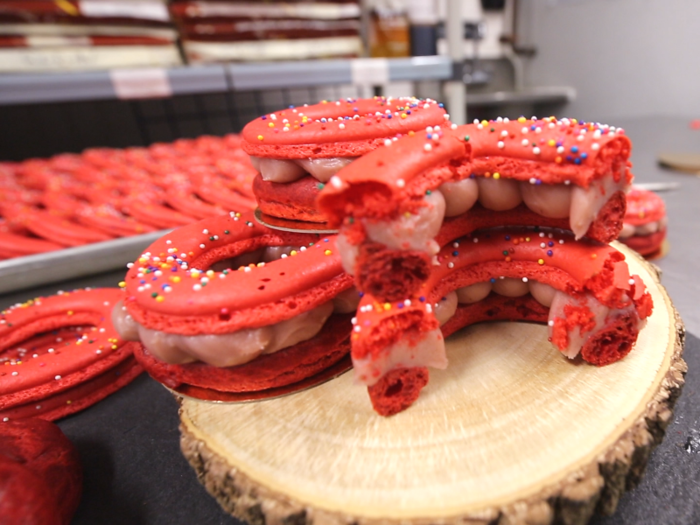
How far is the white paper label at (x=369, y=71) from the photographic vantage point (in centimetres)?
256

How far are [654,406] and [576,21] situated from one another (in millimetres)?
3991

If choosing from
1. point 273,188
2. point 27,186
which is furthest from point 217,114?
point 273,188

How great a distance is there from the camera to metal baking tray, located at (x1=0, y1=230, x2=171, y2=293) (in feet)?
6.30

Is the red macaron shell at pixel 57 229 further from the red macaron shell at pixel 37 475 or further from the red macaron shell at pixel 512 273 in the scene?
the red macaron shell at pixel 512 273

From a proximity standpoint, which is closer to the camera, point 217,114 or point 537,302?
point 537,302

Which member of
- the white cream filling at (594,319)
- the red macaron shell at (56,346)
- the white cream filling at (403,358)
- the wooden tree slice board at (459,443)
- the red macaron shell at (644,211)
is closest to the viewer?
the wooden tree slice board at (459,443)

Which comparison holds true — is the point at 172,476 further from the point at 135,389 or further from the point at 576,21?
the point at 576,21

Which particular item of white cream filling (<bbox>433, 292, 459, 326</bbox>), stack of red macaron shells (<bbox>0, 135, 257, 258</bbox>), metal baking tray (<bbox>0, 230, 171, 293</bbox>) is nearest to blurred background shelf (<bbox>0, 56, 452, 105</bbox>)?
stack of red macaron shells (<bbox>0, 135, 257, 258</bbox>)

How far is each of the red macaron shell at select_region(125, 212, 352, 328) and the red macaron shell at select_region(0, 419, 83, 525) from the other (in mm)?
410

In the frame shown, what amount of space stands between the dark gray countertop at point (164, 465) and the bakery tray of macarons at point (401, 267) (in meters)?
0.31

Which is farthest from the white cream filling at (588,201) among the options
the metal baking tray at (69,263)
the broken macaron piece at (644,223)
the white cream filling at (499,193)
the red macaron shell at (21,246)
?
the red macaron shell at (21,246)

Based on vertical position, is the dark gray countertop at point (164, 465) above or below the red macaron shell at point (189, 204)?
below

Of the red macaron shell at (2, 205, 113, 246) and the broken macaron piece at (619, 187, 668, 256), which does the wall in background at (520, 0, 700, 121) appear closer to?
the broken macaron piece at (619, 187, 668, 256)

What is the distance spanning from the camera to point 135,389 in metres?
1.53
